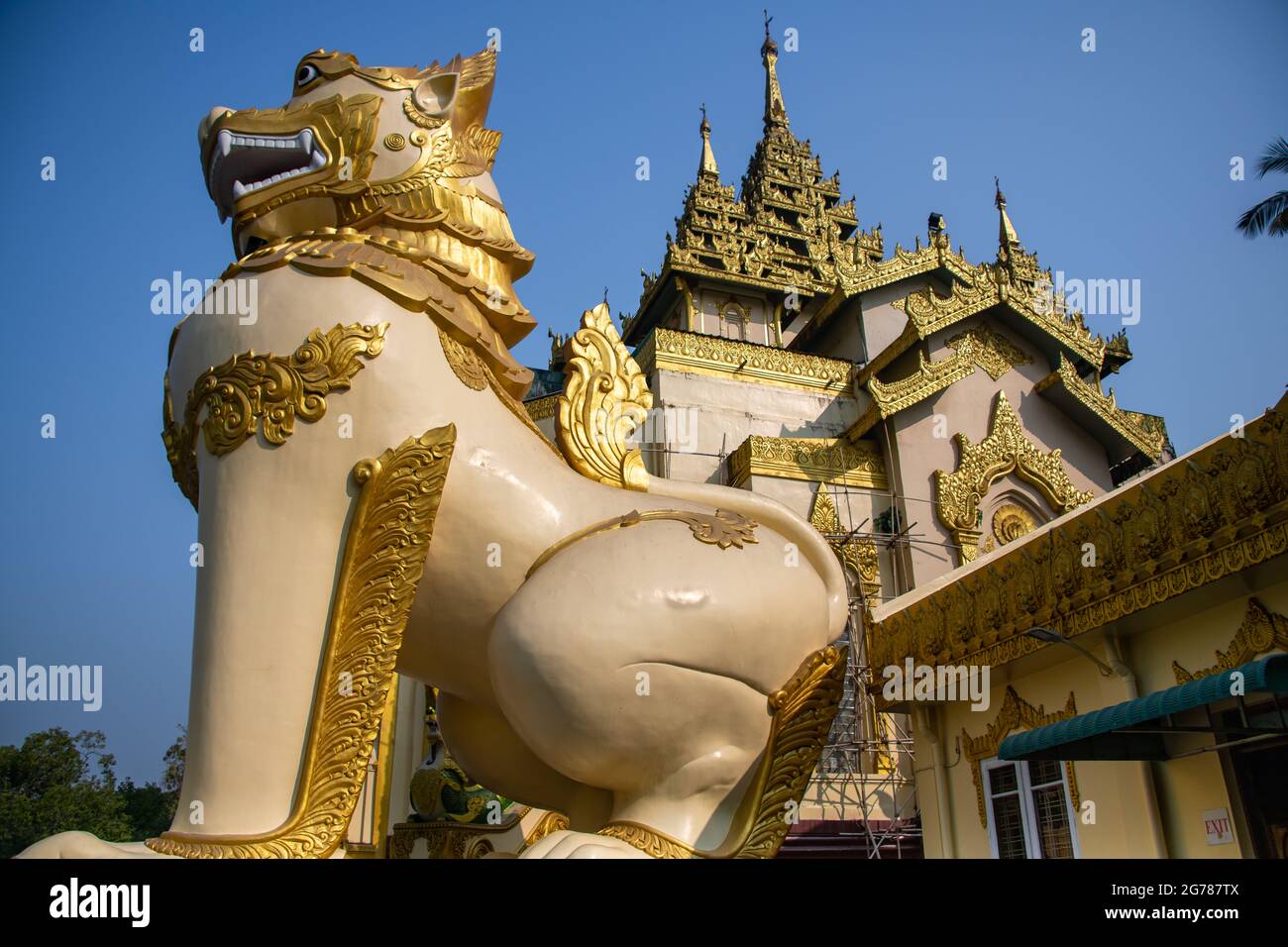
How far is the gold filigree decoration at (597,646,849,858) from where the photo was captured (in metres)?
2.20

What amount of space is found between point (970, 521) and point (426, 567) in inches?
540

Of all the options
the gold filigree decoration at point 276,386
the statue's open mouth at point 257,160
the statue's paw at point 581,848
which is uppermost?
the statue's open mouth at point 257,160

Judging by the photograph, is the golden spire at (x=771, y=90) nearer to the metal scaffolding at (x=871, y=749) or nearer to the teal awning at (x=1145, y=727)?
the metal scaffolding at (x=871, y=749)

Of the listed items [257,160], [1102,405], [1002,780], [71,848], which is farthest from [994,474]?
[71,848]

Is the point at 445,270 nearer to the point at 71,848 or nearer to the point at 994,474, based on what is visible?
the point at 71,848

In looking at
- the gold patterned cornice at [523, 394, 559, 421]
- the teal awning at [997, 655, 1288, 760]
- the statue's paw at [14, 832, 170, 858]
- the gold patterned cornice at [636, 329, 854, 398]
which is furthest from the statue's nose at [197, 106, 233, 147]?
the gold patterned cornice at [636, 329, 854, 398]

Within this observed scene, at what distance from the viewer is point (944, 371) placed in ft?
51.8

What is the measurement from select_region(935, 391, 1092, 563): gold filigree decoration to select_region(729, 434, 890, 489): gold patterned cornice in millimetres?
1069

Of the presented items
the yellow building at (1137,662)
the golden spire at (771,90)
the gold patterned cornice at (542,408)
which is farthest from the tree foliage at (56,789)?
the golden spire at (771,90)

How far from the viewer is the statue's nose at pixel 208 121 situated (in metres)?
2.63

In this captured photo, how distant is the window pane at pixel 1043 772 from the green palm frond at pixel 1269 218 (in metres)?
6.99

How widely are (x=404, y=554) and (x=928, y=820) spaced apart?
7899 mm
